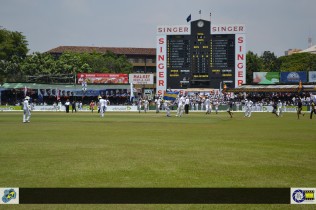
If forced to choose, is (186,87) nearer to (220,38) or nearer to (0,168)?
(220,38)

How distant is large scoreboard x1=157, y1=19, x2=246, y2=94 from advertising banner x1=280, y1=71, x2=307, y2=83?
23.5 m

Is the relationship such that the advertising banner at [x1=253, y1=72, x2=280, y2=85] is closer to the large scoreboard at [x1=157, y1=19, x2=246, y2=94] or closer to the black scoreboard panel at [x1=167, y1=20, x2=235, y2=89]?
the large scoreboard at [x1=157, y1=19, x2=246, y2=94]

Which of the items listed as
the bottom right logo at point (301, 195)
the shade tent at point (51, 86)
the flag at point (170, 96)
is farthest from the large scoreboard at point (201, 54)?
the bottom right logo at point (301, 195)

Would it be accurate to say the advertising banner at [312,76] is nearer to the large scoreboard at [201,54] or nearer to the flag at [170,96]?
the large scoreboard at [201,54]

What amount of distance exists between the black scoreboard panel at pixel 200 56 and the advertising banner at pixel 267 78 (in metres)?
24.0

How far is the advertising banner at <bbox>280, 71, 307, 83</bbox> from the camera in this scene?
81.6 meters

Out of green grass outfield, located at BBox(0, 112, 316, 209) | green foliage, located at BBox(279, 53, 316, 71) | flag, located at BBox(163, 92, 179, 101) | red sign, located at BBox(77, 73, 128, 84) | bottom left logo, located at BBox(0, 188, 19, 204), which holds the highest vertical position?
green foliage, located at BBox(279, 53, 316, 71)

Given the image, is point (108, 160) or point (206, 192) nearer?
point (206, 192)

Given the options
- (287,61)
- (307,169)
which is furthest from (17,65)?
(307,169)

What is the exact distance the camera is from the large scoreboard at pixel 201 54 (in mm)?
59781

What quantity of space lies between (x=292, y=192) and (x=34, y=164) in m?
7.57

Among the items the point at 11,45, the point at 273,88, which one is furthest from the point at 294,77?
the point at 11,45

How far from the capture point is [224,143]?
656 inches

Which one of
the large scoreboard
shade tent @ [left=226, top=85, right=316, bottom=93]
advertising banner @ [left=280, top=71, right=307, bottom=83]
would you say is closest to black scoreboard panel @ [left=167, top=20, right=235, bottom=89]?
the large scoreboard
